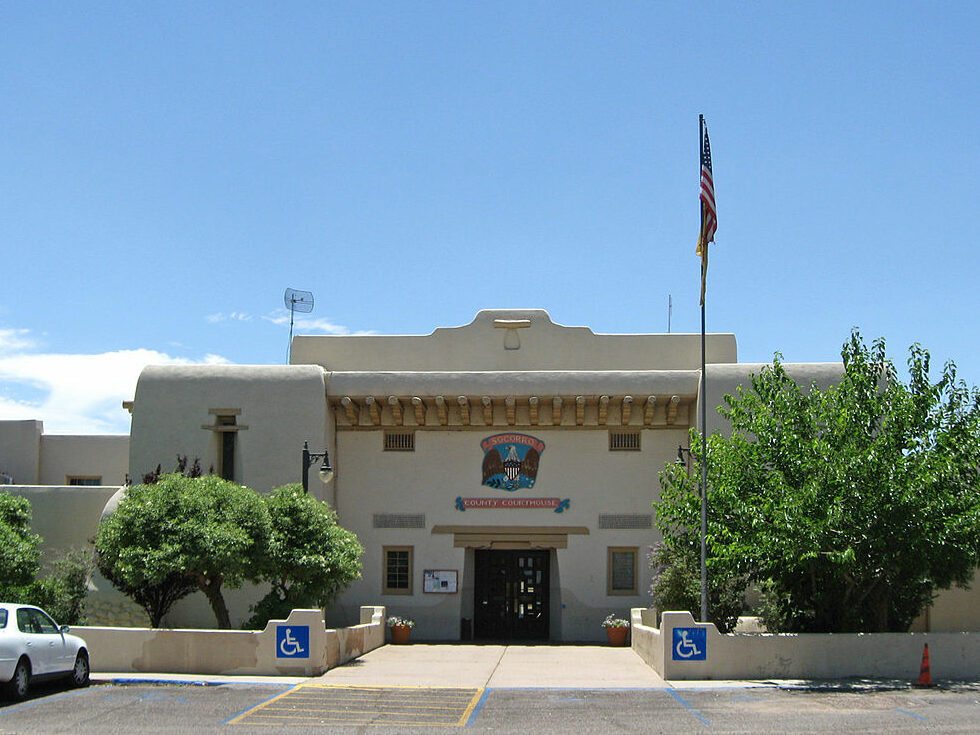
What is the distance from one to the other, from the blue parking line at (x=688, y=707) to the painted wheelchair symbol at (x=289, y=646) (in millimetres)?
6734

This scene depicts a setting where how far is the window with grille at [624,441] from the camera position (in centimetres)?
2944

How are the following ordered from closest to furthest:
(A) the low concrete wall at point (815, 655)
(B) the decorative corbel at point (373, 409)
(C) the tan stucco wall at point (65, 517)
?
(A) the low concrete wall at point (815, 655), (C) the tan stucco wall at point (65, 517), (B) the decorative corbel at point (373, 409)

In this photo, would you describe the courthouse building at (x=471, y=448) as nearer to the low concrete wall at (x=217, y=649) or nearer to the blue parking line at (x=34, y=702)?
the low concrete wall at (x=217, y=649)

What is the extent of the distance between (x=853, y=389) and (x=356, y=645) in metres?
11.9

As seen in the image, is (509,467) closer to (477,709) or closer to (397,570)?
(397,570)

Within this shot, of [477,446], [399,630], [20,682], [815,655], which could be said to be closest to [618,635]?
[399,630]

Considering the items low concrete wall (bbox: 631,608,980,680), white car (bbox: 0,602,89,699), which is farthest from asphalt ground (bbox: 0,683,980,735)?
low concrete wall (bbox: 631,608,980,680)

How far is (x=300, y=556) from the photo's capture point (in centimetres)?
2270

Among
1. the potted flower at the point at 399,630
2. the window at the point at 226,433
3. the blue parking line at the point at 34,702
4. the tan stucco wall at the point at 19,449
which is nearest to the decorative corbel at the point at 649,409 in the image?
the potted flower at the point at 399,630

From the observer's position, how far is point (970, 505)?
20016 mm

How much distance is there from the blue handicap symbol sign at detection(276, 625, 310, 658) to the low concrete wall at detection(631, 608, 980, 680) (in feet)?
21.6

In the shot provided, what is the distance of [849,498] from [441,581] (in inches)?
501

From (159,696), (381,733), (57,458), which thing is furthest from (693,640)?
(57,458)

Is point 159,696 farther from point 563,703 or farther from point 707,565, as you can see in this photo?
point 707,565
